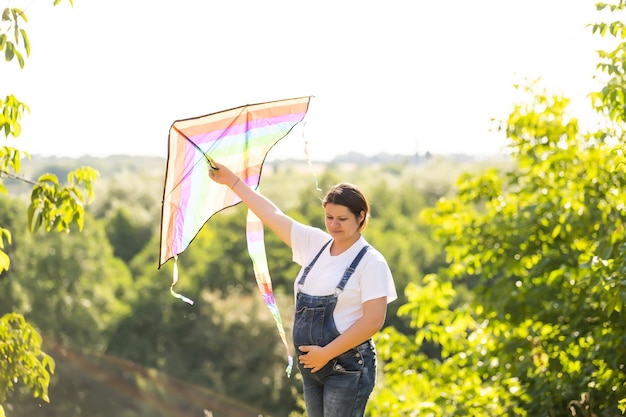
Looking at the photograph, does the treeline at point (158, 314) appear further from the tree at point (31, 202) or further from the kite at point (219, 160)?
the kite at point (219, 160)

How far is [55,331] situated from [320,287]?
45087mm

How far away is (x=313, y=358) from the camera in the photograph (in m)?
2.89

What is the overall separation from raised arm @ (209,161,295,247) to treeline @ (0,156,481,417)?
1254 inches

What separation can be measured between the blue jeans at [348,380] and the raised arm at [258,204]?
0.46 meters

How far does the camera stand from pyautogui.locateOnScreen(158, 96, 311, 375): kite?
3461 mm

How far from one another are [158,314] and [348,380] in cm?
4637

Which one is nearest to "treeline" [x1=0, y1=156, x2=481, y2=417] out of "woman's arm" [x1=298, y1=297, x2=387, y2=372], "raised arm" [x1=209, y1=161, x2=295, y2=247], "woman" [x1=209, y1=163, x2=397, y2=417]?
"raised arm" [x1=209, y1=161, x2=295, y2=247]

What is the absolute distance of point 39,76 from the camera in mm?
66875

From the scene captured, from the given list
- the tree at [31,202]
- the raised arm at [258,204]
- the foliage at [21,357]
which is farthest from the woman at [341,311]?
the foliage at [21,357]

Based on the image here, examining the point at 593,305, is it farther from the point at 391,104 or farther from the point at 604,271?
the point at 391,104

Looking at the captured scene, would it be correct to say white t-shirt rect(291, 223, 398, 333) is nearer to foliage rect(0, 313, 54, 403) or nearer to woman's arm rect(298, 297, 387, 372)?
woman's arm rect(298, 297, 387, 372)

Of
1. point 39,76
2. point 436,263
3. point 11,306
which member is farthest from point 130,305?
point 39,76

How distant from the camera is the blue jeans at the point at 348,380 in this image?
291cm

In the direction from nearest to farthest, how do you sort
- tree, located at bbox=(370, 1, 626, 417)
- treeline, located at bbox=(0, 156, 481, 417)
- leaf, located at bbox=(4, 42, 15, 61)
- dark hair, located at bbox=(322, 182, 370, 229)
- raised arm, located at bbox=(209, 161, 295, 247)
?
dark hair, located at bbox=(322, 182, 370, 229) < raised arm, located at bbox=(209, 161, 295, 247) < leaf, located at bbox=(4, 42, 15, 61) < tree, located at bbox=(370, 1, 626, 417) < treeline, located at bbox=(0, 156, 481, 417)
